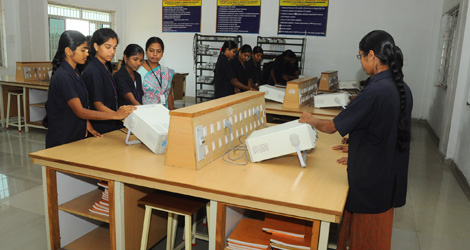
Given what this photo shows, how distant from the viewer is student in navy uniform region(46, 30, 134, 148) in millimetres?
2242

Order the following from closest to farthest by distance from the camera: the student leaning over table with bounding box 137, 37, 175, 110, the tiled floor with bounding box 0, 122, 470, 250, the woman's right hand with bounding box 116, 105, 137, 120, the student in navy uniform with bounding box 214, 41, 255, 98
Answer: the woman's right hand with bounding box 116, 105, 137, 120, the tiled floor with bounding box 0, 122, 470, 250, the student leaning over table with bounding box 137, 37, 175, 110, the student in navy uniform with bounding box 214, 41, 255, 98

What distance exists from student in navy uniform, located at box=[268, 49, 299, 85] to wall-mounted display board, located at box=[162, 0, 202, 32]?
10.9 feet

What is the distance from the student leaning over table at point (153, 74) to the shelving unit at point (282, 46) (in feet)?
16.8

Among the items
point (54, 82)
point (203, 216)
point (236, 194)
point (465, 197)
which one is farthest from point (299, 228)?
point (465, 197)

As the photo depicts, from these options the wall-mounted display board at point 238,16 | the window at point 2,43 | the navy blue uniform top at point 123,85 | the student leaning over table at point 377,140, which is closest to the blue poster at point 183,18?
the wall-mounted display board at point 238,16

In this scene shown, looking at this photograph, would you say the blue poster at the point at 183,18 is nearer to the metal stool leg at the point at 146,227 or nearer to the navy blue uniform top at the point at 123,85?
the navy blue uniform top at the point at 123,85

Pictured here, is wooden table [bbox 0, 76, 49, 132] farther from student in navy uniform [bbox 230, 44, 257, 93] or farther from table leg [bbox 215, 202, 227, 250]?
table leg [bbox 215, 202, 227, 250]

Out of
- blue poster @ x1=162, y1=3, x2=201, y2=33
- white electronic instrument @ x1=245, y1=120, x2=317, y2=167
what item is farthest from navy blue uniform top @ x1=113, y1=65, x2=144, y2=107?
blue poster @ x1=162, y1=3, x2=201, y2=33

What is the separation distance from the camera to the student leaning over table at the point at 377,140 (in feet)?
5.42

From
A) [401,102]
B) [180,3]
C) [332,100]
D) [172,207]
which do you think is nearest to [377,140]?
[401,102]

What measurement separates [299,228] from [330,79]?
429 cm

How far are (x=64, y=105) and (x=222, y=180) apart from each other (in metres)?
1.23

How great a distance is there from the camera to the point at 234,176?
1849mm

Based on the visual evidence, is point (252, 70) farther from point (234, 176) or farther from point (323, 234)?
point (323, 234)
